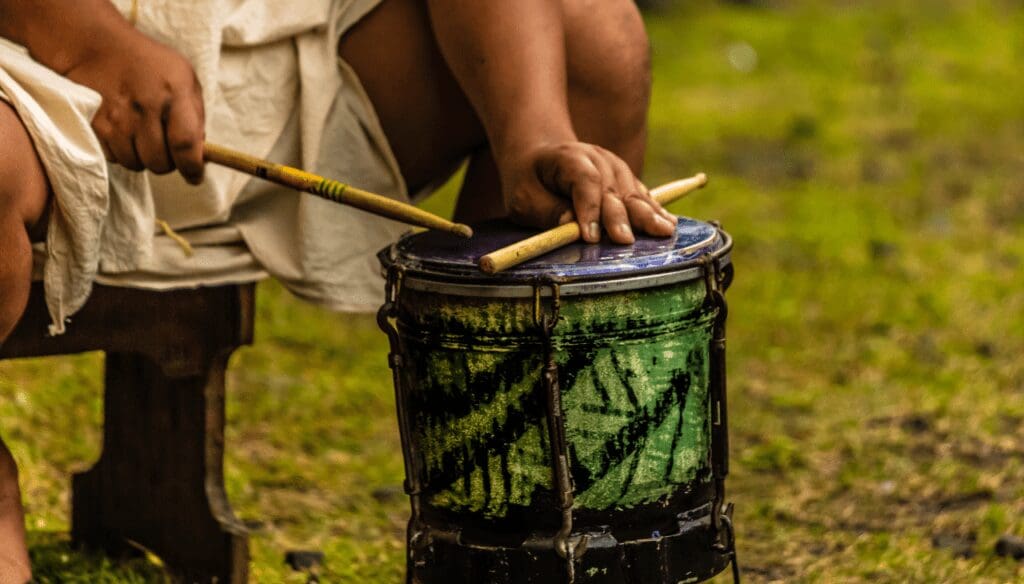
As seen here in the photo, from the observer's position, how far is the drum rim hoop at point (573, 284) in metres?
1.76

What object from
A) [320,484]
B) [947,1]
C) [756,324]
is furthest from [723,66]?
[320,484]

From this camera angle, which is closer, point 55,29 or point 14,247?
point 14,247

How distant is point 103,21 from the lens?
6.78 feet

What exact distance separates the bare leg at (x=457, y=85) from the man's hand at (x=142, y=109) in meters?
0.34

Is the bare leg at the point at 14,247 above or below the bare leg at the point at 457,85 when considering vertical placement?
below

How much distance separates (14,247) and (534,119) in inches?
27.3

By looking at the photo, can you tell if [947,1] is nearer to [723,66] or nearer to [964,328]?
[723,66]

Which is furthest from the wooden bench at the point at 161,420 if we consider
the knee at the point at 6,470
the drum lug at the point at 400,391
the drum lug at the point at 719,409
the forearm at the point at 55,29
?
the drum lug at the point at 719,409

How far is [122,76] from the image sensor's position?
2.04m

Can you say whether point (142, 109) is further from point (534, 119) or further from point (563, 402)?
point (563, 402)

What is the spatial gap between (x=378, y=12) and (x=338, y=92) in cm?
14

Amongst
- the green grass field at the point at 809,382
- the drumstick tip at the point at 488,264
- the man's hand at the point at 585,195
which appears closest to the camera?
the drumstick tip at the point at 488,264

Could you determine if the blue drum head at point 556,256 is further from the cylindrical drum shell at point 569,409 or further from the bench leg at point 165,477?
the bench leg at point 165,477

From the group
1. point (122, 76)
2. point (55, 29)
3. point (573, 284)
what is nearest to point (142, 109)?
point (122, 76)
